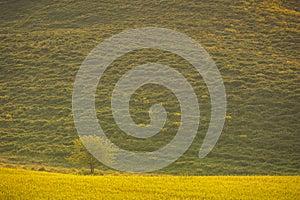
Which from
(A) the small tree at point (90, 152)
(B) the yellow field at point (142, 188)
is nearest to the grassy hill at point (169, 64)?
(A) the small tree at point (90, 152)

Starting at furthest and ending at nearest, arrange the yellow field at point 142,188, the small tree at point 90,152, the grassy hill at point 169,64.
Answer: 1. the grassy hill at point 169,64
2. the small tree at point 90,152
3. the yellow field at point 142,188

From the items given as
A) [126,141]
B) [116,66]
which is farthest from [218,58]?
[126,141]

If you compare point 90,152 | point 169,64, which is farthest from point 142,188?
point 169,64

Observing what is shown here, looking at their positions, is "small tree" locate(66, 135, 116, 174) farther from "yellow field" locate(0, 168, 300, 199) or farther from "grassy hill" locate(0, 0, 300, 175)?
"yellow field" locate(0, 168, 300, 199)

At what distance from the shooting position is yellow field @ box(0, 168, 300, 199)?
16.1 metres

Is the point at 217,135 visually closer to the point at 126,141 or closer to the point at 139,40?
the point at 126,141

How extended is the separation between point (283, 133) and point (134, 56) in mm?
29870

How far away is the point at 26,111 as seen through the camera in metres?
51.5

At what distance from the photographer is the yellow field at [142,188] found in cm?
1606

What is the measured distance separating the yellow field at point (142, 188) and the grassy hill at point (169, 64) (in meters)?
16.8

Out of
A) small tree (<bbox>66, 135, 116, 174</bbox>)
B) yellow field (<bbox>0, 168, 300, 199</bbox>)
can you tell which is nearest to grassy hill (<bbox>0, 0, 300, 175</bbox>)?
small tree (<bbox>66, 135, 116, 174</bbox>)

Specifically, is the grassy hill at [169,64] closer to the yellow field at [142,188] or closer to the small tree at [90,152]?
the small tree at [90,152]

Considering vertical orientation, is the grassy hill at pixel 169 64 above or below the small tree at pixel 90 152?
above

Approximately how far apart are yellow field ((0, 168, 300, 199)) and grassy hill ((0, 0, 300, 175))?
16.8 meters
